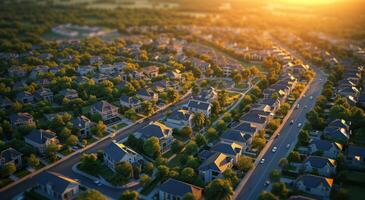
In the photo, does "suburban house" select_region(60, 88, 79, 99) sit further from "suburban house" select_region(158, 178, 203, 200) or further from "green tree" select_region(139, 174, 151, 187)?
"suburban house" select_region(158, 178, 203, 200)

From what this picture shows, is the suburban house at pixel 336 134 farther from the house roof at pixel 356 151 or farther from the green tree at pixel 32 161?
the green tree at pixel 32 161

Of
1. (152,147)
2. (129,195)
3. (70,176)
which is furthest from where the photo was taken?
(152,147)

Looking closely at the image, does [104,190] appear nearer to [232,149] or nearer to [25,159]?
[25,159]

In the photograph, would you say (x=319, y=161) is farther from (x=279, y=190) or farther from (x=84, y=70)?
(x=84, y=70)

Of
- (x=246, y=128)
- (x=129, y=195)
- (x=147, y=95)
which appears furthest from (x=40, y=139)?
(x=246, y=128)

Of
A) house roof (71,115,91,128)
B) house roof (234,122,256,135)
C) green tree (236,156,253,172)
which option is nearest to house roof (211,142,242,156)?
green tree (236,156,253,172)
